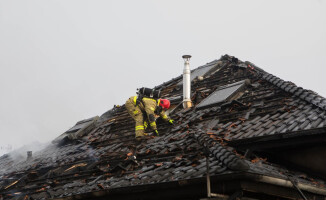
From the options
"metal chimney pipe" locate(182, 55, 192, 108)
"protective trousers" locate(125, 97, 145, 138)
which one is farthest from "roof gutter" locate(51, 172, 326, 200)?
"metal chimney pipe" locate(182, 55, 192, 108)

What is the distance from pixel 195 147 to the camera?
9648 mm

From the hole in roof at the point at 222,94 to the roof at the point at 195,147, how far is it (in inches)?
1.5

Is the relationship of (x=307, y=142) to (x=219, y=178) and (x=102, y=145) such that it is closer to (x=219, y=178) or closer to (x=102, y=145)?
(x=219, y=178)

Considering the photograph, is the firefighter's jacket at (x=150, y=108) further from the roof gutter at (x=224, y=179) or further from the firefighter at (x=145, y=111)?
the roof gutter at (x=224, y=179)

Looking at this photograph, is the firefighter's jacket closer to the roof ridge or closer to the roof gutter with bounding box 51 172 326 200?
the roof ridge

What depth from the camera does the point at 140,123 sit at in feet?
41.2

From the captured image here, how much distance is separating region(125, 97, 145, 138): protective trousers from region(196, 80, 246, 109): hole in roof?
1594 mm

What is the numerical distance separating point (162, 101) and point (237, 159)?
5.89 m

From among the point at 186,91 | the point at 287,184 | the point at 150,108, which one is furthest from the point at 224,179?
the point at 186,91

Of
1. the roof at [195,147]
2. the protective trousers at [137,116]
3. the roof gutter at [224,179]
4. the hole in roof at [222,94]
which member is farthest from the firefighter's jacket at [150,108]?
the roof gutter at [224,179]

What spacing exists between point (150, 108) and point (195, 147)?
333 centimetres

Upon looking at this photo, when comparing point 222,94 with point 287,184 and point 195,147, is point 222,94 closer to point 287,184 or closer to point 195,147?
point 195,147

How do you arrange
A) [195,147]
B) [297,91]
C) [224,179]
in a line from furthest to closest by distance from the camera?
[297,91]
[195,147]
[224,179]

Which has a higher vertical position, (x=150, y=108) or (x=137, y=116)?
(x=150, y=108)
